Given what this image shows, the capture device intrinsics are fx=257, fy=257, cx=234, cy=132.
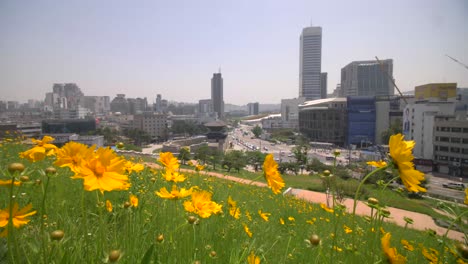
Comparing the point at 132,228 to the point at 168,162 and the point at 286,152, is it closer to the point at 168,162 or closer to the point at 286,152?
the point at 168,162

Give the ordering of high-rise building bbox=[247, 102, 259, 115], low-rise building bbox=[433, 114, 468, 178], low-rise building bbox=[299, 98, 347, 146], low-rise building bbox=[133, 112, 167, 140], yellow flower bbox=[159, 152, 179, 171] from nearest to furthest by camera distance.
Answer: yellow flower bbox=[159, 152, 179, 171] → low-rise building bbox=[433, 114, 468, 178] → low-rise building bbox=[299, 98, 347, 146] → low-rise building bbox=[133, 112, 167, 140] → high-rise building bbox=[247, 102, 259, 115]

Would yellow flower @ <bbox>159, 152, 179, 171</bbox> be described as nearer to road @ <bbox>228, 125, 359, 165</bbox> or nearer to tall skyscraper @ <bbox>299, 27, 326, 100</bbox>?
road @ <bbox>228, 125, 359, 165</bbox>

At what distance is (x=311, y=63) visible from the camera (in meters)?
106

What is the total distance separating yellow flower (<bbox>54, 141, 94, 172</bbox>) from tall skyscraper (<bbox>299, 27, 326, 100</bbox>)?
109m

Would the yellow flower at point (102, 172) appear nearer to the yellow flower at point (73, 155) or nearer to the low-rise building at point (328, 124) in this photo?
the yellow flower at point (73, 155)

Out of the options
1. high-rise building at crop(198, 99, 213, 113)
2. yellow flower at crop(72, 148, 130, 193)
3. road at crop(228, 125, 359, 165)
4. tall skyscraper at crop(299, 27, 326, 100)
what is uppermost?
tall skyscraper at crop(299, 27, 326, 100)

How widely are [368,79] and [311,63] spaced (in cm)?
3844

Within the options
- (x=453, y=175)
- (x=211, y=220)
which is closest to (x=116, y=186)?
(x=211, y=220)

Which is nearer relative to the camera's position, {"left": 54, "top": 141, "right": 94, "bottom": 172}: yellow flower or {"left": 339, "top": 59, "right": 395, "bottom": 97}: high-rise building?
{"left": 54, "top": 141, "right": 94, "bottom": 172}: yellow flower

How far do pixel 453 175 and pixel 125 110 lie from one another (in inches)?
3982

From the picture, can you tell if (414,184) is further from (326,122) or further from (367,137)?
(326,122)

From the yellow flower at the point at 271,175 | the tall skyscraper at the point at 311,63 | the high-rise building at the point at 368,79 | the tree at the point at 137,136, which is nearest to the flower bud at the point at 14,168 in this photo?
the yellow flower at the point at 271,175

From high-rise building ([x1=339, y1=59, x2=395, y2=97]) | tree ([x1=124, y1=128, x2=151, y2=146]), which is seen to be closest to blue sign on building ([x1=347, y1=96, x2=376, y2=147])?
high-rise building ([x1=339, y1=59, x2=395, y2=97])

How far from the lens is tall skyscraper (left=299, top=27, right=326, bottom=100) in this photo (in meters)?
105
